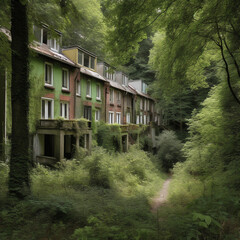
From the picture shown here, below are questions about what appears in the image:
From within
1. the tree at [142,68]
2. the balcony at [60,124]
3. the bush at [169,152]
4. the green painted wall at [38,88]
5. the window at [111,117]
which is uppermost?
the tree at [142,68]

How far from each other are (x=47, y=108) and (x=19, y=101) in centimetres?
1009

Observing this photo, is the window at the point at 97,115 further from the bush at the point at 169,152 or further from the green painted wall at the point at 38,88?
the bush at the point at 169,152

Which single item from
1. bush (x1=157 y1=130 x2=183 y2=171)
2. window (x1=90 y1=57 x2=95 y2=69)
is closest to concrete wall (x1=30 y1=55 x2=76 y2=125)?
window (x1=90 y1=57 x2=95 y2=69)

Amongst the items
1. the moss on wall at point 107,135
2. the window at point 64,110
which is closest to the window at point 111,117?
the moss on wall at point 107,135

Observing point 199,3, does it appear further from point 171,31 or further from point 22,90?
point 22,90

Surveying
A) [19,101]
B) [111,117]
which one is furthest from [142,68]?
[19,101]

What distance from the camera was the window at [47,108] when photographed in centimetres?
1577

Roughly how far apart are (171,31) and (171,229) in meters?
6.51

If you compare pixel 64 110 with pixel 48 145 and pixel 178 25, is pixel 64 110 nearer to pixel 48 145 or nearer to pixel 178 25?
pixel 48 145

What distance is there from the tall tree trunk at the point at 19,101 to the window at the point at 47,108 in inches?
384

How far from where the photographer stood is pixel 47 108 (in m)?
16.1

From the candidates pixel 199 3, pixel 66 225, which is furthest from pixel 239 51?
pixel 66 225

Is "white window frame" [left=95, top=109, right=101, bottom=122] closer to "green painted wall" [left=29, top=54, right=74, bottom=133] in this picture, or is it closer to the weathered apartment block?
the weathered apartment block

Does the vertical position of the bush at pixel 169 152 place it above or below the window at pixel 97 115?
below
